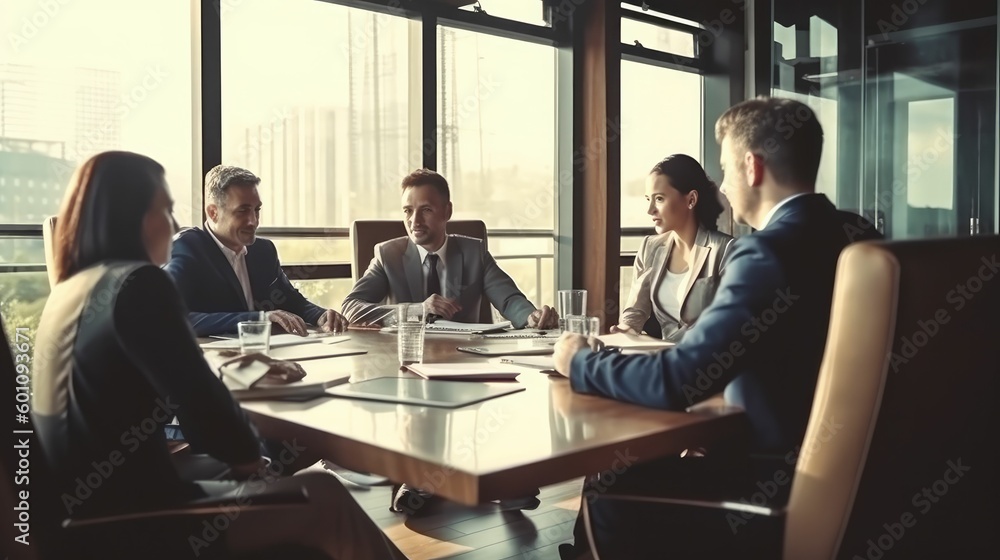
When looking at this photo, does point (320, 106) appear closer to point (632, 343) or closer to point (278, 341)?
point (278, 341)

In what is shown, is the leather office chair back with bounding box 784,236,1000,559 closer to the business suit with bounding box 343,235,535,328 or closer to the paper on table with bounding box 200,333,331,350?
the paper on table with bounding box 200,333,331,350

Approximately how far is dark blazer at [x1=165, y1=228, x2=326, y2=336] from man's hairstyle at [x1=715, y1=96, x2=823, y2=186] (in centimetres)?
154

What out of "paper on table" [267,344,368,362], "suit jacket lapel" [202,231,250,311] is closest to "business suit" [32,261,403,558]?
"paper on table" [267,344,368,362]

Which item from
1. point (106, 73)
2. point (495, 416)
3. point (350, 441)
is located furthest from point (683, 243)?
point (106, 73)

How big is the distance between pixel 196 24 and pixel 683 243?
233cm

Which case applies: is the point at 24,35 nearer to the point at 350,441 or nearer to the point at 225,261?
the point at 225,261

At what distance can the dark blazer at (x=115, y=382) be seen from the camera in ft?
4.24

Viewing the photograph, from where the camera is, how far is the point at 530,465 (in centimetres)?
116

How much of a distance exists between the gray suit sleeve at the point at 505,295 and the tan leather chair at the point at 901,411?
168 centimetres

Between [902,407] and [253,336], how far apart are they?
126cm

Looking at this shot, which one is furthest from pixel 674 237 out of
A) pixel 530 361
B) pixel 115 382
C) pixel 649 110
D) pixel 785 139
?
pixel 649 110

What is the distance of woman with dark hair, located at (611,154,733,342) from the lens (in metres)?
3.19

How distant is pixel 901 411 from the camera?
1.25m

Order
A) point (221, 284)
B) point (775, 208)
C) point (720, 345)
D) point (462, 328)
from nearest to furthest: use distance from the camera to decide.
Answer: point (720, 345), point (775, 208), point (462, 328), point (221, 284)
